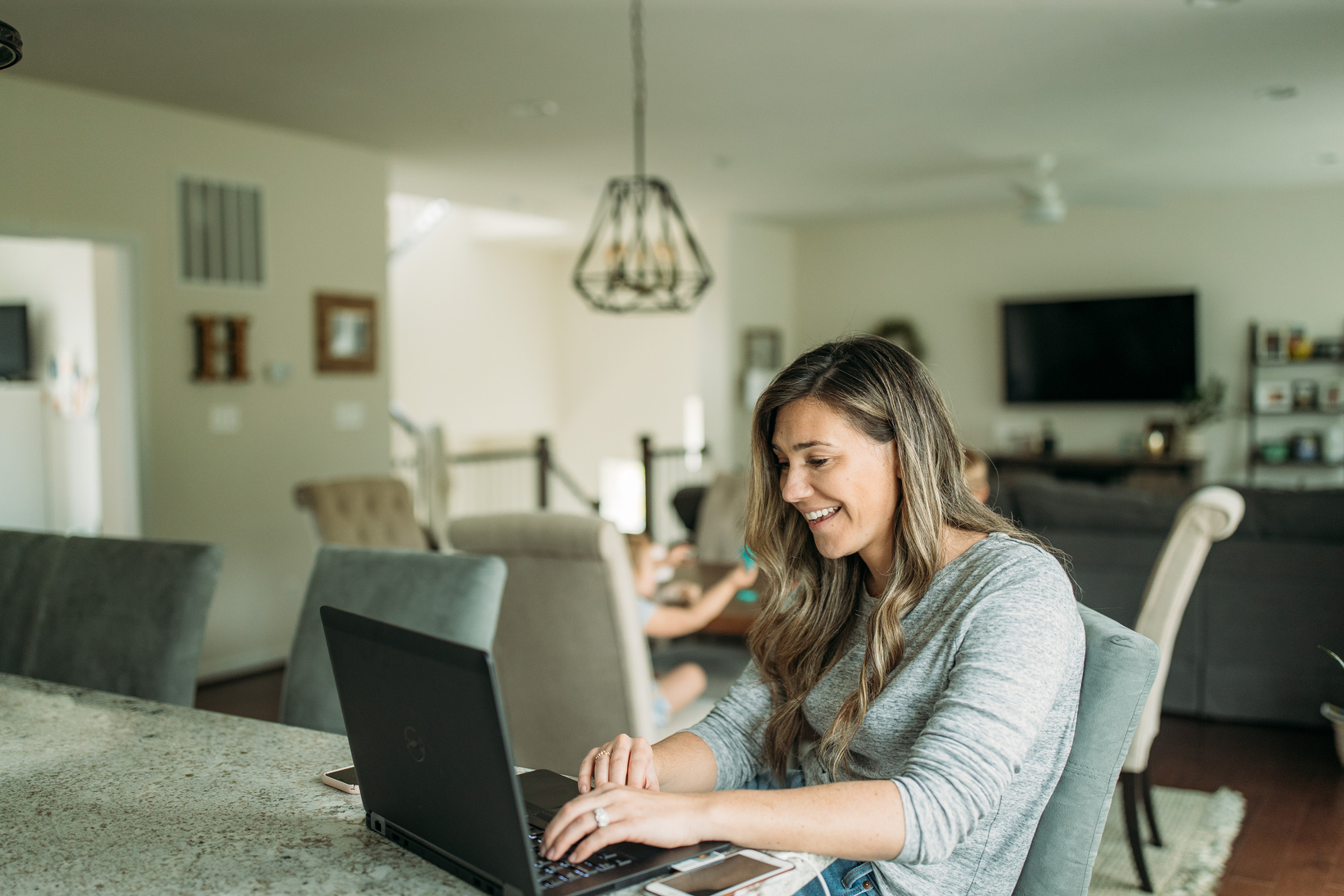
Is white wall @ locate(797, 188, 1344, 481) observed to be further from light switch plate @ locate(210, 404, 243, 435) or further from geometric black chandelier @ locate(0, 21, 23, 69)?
geometric black chandelier @ locate(0, 21, 23, 69)

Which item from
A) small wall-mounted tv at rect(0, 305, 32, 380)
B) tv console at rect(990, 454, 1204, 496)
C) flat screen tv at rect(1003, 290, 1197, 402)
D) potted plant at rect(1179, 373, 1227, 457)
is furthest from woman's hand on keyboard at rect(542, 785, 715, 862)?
flat screen tv at rect(1003, 290, 1197, 402)

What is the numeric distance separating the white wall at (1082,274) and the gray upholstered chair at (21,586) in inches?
260

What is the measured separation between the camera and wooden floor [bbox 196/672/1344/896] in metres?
2.67

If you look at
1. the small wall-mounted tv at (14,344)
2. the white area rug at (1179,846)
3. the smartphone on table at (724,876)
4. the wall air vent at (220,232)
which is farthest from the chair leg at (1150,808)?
the small wall-mounted tv at (14,344)

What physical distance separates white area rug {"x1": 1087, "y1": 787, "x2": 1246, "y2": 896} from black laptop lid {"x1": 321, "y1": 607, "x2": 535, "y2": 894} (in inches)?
72.8

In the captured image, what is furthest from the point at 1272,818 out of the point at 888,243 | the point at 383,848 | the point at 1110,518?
the point at 888,243

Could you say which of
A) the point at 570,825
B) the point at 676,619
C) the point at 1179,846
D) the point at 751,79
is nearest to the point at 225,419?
the point at 751,79

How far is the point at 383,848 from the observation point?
3.59 feet

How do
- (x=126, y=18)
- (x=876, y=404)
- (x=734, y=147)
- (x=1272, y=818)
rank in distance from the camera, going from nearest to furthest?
(x=876, y=404), (x=1272, y=818), (x=126, y=18), (x=734, y=147)

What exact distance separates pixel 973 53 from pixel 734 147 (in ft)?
5.81

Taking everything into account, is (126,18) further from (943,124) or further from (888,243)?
(888,243)

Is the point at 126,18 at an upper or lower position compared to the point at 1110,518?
upper

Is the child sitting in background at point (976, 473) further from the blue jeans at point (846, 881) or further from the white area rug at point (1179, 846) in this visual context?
the blue jeans at point (846, 881)

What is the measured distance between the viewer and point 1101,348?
764cm
